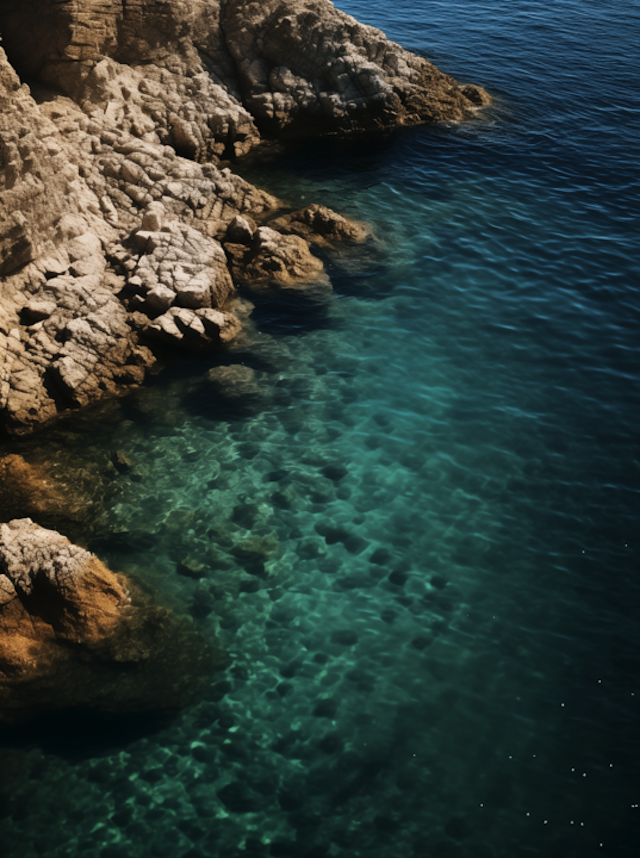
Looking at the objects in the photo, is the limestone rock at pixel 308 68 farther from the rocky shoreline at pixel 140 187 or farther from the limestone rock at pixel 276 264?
the limestone rock at pixel 276 264

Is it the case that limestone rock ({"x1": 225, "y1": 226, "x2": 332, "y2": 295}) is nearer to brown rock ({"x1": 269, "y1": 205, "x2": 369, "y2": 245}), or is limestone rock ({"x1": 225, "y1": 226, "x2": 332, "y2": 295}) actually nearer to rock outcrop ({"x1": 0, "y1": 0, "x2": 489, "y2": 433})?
rock outcrop ({"x1": 0, "y1": 0, "x2": 489, "y2": 433})

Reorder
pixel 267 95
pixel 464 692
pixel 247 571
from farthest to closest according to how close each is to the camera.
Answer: pixel 267 95 → pixel 247 571 → pixel 464 692

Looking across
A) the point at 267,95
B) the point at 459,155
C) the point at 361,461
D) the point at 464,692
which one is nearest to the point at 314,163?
the point at 267,95

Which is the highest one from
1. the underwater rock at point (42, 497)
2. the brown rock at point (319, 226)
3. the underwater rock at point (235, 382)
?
the brown rock at point (319, 226)

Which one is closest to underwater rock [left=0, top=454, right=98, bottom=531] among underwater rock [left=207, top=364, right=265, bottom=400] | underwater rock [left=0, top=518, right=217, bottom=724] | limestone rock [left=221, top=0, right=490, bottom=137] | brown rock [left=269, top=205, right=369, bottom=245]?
underwater rock [left=0, top=518, right=217, bottom=724]

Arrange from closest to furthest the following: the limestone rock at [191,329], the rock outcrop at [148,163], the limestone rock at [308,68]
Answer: the rock outcrop at [148,163] → the limestone rock at [191,329] → the limestone rock at [308,68]

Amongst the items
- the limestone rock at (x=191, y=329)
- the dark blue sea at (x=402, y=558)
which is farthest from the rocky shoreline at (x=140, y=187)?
the dark blue sea at (x=402, y=558)

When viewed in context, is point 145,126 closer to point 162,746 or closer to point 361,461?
point 361,461

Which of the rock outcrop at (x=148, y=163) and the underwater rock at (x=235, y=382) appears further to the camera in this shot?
the underwater rock at (x=235, y=382)
